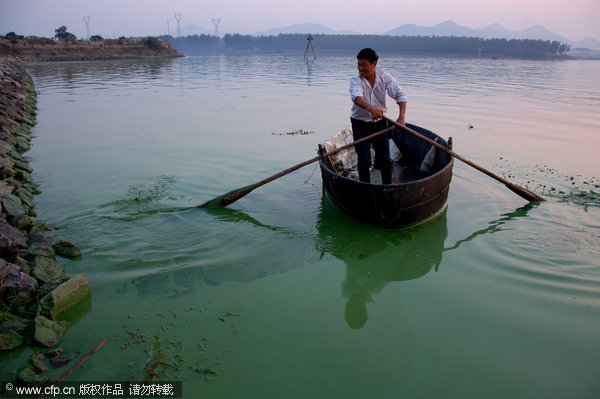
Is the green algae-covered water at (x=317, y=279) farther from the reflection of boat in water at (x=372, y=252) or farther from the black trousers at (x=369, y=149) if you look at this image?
the black trousers at (x=369, y=149)

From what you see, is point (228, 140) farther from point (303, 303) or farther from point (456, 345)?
point (456, 345)

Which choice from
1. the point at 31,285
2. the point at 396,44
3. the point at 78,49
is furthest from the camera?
the point at 396,44

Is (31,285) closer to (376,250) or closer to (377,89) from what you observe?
(376,250)

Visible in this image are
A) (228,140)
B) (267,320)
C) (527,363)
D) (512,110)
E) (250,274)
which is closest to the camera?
(527,363)

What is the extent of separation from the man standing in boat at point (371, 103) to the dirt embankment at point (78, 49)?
144 ft

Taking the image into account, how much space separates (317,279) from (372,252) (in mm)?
954

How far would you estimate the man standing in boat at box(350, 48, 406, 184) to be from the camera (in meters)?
5.48

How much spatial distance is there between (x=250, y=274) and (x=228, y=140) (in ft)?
22.2

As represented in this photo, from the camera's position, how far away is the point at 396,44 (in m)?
101

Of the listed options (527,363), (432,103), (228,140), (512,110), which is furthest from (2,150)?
(512,110)

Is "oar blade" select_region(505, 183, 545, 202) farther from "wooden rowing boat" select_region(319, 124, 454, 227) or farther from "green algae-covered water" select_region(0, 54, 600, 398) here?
"wooden rowing boat" select_region(319, 124, 454, 227)

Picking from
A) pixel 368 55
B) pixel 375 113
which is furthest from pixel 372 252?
pixel 368 55

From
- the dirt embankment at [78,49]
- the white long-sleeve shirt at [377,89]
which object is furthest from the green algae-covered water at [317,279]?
the dirt embankment at [78,49]

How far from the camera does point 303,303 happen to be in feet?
13.3
